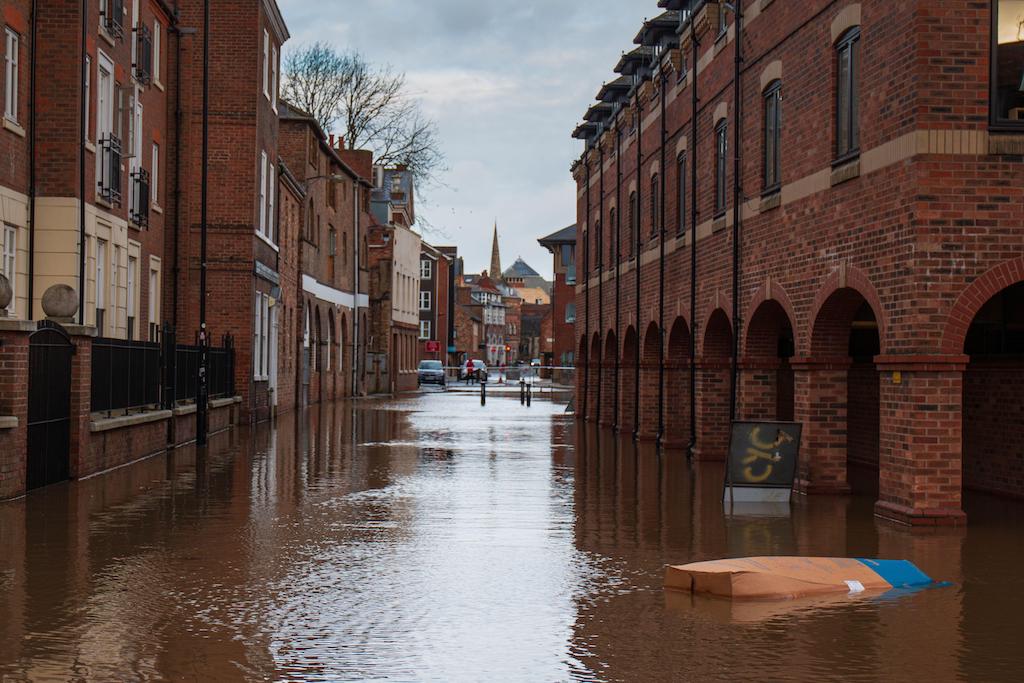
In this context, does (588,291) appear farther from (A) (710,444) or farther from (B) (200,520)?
(B) (200,520)

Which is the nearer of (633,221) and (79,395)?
(79,395)

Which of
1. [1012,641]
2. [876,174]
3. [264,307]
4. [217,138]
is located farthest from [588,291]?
[1012,641]

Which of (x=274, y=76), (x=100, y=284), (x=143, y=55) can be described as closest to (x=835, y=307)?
(x=100, y=284)

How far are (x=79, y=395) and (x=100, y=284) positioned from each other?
25.5 ft

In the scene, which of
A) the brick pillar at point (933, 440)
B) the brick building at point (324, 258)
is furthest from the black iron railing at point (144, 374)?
the brick building at point (324, 258)

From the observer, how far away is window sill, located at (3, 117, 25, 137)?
20469 mm

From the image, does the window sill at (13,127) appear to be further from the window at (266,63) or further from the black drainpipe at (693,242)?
the window at (266,63)

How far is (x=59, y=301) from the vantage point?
56.9 feet

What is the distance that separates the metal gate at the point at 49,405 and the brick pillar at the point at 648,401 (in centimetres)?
1406

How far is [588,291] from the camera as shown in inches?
1571

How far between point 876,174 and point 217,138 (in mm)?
21998

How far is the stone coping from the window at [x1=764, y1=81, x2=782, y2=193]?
9.98 metres

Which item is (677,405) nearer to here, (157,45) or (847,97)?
(847,97)

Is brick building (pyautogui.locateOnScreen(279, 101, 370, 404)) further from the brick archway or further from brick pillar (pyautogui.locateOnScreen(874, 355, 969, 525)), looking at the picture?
brick pillar (pyautogui.locateOnScreen(874, 355, 969, 525))
